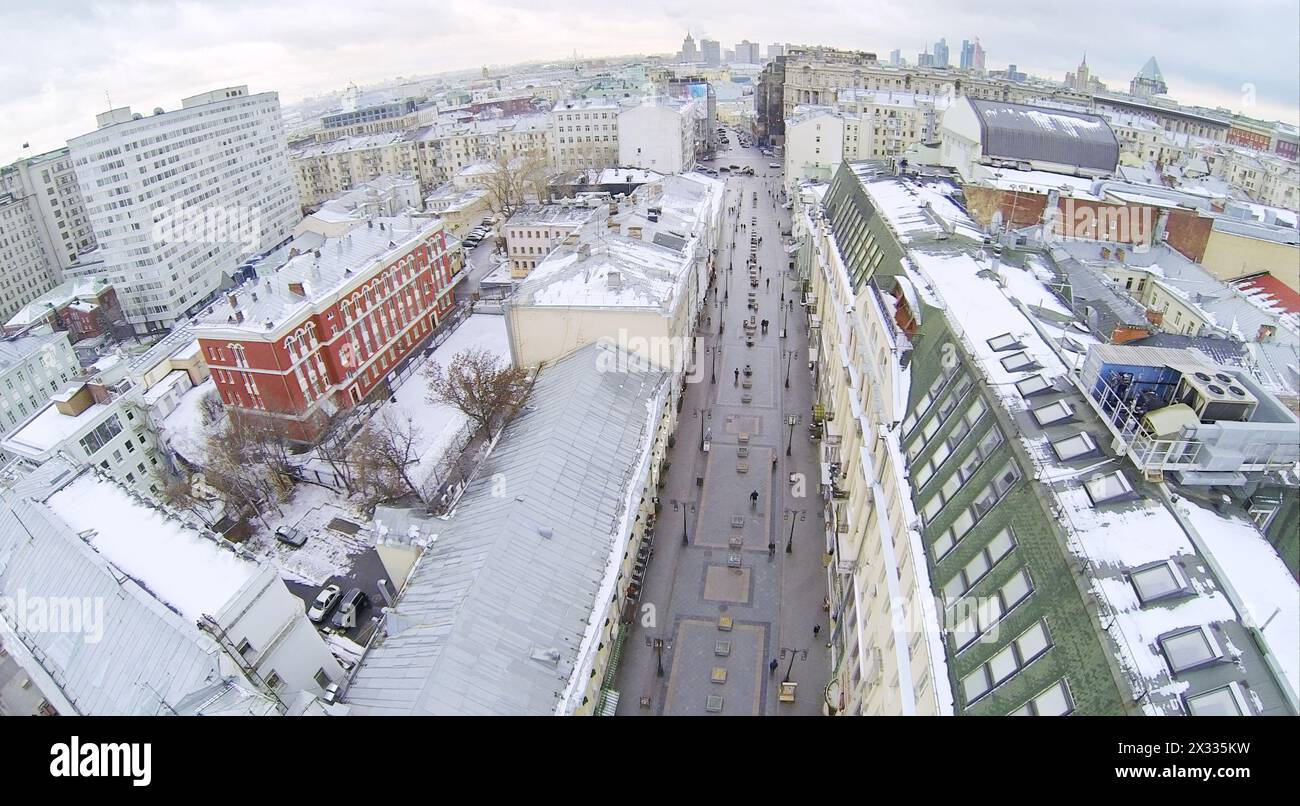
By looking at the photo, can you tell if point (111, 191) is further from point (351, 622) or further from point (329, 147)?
point (351, 622)

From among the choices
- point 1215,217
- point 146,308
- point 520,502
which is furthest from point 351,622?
point 146,308

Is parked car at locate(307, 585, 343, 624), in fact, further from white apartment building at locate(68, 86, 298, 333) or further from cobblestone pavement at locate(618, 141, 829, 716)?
white apartment building at locate(68, 86, 298, 333)

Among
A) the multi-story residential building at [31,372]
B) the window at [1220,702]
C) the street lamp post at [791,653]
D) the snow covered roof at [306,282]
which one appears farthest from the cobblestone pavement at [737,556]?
the multi-story residential building at [31,372]

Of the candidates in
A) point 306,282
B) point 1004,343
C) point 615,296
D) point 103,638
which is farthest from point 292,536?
point 1004,343

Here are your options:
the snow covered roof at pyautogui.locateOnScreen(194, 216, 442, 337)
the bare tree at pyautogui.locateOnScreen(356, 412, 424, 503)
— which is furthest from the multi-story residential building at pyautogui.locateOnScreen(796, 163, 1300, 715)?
the snow covered roof at pyautogui.locateOnScreen(194, 216, 442, 337)

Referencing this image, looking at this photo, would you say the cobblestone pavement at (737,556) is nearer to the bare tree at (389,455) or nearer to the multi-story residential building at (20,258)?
the bare tree at (389,455)

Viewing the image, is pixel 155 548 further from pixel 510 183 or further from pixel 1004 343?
pixel 510 183
